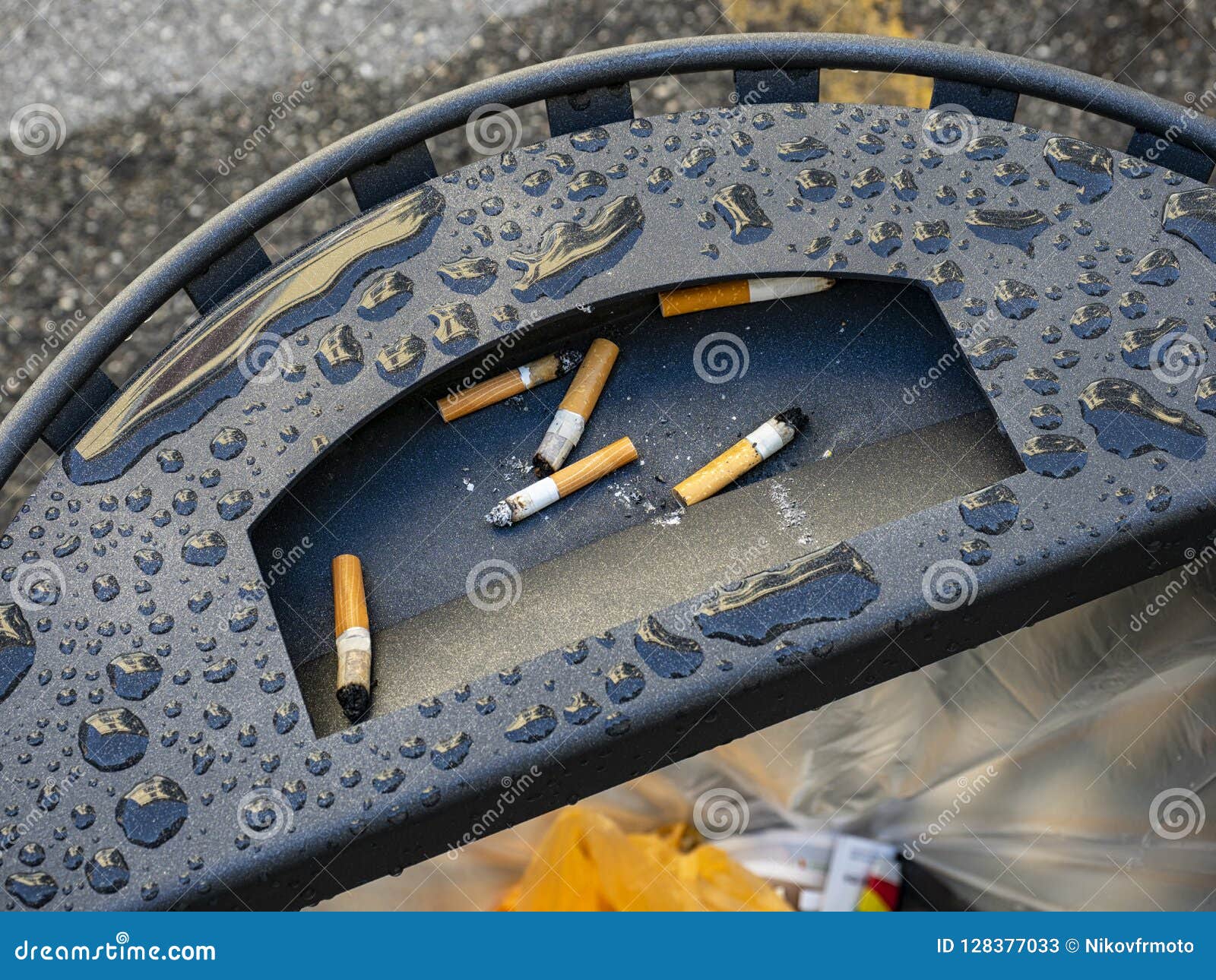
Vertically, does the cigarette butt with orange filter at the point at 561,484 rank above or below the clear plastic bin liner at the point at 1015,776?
above

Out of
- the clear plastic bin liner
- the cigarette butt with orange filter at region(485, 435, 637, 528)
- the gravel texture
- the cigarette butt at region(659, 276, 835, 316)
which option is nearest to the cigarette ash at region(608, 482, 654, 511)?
the cigarette butt with orange filter at region(485, 435, 637, 528)

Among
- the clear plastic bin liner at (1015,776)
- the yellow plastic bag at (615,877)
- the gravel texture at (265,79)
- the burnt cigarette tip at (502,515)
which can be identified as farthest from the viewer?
the gravel texture at (265,79)

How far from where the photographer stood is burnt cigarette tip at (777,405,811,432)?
2.63ft

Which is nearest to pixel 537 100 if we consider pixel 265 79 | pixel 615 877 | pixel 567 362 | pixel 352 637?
pixel 567 362

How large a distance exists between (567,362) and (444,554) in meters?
0.17

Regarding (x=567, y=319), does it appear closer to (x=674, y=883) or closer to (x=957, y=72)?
(x=957, y=72)

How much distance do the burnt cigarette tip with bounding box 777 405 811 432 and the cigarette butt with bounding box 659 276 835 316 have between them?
3.3 inches

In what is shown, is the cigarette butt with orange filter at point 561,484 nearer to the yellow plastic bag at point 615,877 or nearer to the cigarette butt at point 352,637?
the cigarette butt at point 352,637

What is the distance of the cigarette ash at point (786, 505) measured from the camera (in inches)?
30.9

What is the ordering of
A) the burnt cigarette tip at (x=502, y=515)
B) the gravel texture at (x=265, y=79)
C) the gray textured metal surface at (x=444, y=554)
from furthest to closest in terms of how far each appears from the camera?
1. the gravel texture at (x=265, y=79)
2. the burnt cigarette tip at (x=502, y=515)
3. the gray textured metal surface at (x=444, y=554)

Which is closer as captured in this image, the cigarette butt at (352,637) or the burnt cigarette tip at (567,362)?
the cigarette butt at (352,637)

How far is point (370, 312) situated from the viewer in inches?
29.8

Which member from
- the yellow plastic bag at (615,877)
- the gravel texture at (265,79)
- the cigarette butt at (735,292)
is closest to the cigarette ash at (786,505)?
the cigarette butt at (735,292)

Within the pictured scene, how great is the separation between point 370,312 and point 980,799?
78 cm
